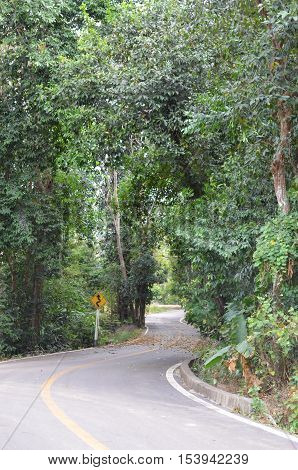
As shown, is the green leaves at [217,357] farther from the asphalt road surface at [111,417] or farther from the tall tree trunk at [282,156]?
the tall tree trunk at [282,156]

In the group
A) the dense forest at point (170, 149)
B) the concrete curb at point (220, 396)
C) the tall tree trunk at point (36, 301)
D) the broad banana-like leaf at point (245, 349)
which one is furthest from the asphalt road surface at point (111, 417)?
the tall tree trunk at point (36, 301)

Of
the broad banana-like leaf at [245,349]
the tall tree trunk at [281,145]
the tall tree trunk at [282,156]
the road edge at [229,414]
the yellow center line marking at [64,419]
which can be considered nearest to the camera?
the yellow center line marking at [64,419]

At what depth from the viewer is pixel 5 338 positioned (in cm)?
2097

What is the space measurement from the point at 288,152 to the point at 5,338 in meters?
14.4

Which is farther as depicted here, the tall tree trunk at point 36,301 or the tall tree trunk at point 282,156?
the tall tree trunk at point 36,301

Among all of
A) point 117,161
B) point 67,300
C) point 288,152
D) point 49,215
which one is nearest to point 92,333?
point 67,300

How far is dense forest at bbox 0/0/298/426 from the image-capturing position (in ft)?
31.9

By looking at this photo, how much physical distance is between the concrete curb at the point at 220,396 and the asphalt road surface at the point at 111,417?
0.38m

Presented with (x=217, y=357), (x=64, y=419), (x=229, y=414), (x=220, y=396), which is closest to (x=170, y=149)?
(x=217, y=357)

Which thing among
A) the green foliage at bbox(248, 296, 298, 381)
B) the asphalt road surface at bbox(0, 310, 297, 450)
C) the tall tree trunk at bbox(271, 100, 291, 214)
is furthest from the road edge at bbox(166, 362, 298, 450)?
the tall tree trunk at bbox(271, 100, 291, 214)

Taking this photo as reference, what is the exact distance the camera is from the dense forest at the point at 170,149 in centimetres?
973

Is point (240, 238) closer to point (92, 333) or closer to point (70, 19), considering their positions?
point (70, 19)

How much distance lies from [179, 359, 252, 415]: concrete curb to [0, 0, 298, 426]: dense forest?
525mm

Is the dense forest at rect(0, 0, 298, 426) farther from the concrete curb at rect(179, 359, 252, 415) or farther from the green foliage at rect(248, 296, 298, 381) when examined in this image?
the concrete curb at rect(179, 359, 252, 415)
